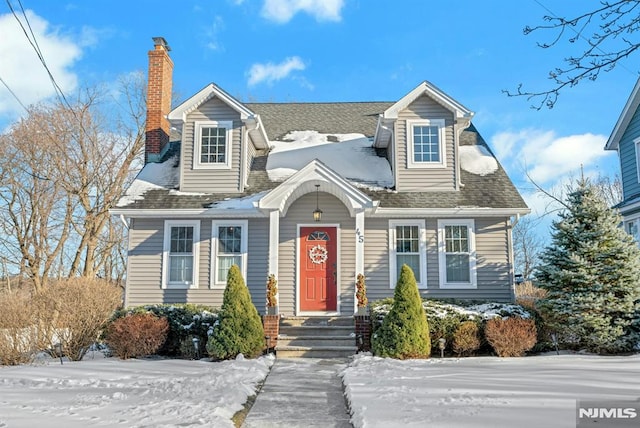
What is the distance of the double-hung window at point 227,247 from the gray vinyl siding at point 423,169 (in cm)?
414

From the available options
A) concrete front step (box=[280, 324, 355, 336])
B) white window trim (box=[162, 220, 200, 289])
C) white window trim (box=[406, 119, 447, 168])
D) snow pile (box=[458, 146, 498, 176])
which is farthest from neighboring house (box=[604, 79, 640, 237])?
white window trim (box=[162, 220, 200, 289])

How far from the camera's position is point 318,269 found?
1237cm

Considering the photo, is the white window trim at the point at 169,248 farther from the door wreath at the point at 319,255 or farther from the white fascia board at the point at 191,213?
the door wreath at the point at 319,255

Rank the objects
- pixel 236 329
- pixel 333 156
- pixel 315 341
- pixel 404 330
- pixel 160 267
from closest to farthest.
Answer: pixel 404 330 < pixel 236 329 < pixel 315 341 < pixel 160 267 < pixel 333 156

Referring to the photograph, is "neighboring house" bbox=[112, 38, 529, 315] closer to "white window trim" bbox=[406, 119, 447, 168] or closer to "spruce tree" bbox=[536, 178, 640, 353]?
"white window trim" bbox=[406, 119, 447, 168]

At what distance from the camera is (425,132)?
13141 millimetres

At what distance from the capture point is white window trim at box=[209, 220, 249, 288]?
1233 centimetres

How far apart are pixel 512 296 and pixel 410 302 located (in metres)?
3.75

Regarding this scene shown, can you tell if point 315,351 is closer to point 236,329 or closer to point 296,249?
point 236,329

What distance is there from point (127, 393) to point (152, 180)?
25.6 ft

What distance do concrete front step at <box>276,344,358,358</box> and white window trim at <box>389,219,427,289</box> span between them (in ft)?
8.21

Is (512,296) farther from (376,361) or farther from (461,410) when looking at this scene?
(461,410)

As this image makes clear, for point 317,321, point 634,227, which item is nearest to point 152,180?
point 317,321

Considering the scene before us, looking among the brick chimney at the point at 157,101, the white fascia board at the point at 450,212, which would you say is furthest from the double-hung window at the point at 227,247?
the brick chimney at the point at 157,101
